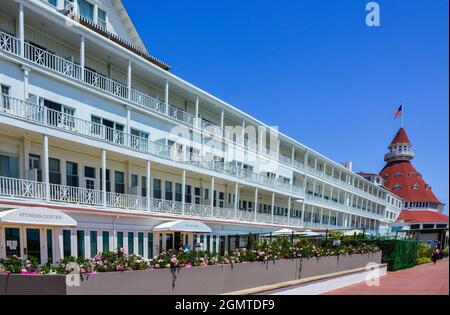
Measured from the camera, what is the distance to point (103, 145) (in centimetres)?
1816

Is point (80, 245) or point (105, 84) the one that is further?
point (105, 84)

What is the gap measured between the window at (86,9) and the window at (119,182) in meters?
8.36

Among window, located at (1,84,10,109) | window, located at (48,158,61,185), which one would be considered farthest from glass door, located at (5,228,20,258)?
window, located at (1,84,10,109)

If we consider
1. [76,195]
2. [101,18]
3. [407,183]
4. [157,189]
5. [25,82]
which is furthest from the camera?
[407,183]

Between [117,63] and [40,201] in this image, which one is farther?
[117,63]

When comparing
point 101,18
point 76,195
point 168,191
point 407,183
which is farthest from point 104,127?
point 407,183

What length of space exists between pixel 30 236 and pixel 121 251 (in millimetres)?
8403

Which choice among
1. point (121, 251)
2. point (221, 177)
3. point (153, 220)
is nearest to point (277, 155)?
point (221, 177)

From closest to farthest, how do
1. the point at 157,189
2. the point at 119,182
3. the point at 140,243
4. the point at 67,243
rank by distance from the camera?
the point at 67,243 → the point at 140,243 → the point at 119,182 → the point at 157,189

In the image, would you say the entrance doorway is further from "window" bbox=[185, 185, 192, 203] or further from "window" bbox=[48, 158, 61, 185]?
"window" bbox=[185, 185, 192, 203]

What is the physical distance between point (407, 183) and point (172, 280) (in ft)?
296

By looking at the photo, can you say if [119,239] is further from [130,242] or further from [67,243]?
[67,243]

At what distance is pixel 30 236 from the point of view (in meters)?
15.2
